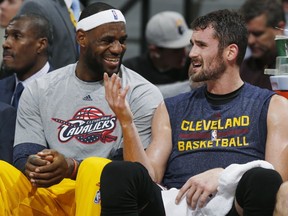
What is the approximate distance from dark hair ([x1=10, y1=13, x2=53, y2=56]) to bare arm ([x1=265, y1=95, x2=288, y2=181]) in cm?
178

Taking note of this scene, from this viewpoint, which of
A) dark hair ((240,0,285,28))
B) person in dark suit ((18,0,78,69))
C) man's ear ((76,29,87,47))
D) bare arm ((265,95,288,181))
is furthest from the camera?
dark hair ((240,0,285,28))

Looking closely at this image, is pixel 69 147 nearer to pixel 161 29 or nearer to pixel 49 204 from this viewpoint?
pixel 49 204

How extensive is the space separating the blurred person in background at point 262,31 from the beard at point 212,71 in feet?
5.80

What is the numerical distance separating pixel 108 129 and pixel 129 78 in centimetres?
34

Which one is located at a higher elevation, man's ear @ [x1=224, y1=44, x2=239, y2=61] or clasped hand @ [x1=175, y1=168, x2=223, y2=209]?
man's ear @ [x1=224, y1=44, x2=239, y2=61]

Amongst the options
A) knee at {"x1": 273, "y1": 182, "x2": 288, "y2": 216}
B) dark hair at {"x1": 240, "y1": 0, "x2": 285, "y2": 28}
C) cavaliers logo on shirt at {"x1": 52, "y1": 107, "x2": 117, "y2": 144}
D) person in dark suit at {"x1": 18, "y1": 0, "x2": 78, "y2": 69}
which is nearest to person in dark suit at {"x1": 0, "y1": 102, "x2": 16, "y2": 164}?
cavaliers logo on shirt at {"x1": 52, "y1": 107, "x2": 117, "y2": 144}

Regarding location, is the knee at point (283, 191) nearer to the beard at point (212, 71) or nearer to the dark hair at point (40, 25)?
the beard at point (212, 71)

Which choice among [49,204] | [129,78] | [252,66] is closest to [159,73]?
[252,66]

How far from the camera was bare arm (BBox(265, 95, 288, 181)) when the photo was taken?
448 cm

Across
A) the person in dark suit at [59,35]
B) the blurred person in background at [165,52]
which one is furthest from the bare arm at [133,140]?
the blurred person in background at [165,52]

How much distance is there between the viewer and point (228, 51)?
4797 mm

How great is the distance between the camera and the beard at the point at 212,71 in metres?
4.76

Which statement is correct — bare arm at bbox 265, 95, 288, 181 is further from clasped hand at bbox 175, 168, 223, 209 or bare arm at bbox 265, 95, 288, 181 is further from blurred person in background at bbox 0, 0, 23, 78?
blurred person in background at bbox 0, 0, 23, 78

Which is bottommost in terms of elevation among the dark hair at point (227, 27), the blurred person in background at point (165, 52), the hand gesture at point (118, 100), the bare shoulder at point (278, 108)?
the blurred person in background at point (165, 52)
